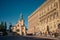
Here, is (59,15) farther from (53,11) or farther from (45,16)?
(45,16)

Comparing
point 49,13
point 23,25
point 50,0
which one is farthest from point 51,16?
point 23,25

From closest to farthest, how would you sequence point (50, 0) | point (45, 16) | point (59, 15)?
point (59, 15) < point (50, 0) < point (45, 16)

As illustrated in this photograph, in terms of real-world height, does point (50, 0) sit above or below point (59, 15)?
above

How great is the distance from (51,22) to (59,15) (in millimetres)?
9501

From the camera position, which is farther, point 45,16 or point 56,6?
point 45,16

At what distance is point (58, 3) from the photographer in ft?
191

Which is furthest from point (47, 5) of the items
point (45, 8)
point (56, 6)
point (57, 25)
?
point (57, 25)

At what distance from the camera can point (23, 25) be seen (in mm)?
77000

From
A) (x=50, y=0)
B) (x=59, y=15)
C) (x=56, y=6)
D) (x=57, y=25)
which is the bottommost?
(x=57, y=25)

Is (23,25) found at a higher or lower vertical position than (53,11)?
lower

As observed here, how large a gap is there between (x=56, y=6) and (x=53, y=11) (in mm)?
4238

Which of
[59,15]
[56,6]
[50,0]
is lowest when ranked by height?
[59,15]

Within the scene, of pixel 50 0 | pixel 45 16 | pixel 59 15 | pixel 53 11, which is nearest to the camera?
pixel 59 15

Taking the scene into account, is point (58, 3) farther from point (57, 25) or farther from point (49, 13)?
point (49, 13)
